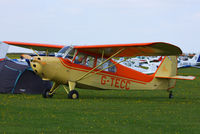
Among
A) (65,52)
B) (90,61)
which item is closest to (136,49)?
(90,61)

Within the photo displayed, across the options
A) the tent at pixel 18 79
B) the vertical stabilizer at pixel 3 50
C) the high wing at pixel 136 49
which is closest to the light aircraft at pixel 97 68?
the high wing at pixel 136 49

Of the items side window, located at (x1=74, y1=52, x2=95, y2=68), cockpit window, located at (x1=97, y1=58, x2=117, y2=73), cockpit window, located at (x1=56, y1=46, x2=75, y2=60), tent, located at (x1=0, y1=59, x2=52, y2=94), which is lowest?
tent, located at (x1=0, y1=59, x2=52, y2=94)

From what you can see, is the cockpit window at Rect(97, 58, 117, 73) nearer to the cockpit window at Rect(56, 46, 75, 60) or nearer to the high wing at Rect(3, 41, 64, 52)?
the cockpit window at Rect(56, 46, 75, 60)

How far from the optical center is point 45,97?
49.0 feet

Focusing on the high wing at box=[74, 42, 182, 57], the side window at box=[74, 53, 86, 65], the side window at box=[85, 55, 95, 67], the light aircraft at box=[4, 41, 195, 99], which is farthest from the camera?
the side window at box=[85, 55, 95, 67]

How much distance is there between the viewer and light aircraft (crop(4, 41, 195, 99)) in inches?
548

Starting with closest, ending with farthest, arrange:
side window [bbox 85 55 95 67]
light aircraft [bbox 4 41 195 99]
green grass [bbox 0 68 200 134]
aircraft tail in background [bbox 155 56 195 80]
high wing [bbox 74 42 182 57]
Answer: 1. green grass [bbox 0 68 200 134]
2. high wing [bbox 74 42 182 57]
3. light aircraft [bbox 4 41 195 99]
4. side window [bbox 85 55 95 67]
5. aircraft tail in background [bbox 155 56 195 80]

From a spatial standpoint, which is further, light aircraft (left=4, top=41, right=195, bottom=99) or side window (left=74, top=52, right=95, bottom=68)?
side window (left=74, top=52, right=95, bottom=68)

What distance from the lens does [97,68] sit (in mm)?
15336

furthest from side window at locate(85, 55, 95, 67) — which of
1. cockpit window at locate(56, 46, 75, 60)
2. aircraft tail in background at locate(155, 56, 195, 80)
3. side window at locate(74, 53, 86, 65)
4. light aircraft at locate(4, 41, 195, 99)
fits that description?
aircraft tail in background at locate(155, 56, 195, 80)

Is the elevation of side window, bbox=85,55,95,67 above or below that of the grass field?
above

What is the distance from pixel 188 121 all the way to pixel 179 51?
523 cm

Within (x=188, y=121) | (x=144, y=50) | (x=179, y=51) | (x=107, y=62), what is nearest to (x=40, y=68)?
(x=107, y=62)

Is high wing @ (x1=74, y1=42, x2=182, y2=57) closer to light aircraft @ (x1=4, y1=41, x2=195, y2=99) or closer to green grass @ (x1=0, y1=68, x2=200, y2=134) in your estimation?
light aircraft @ (x1=4, y1=41, x2=195, y2=99)
